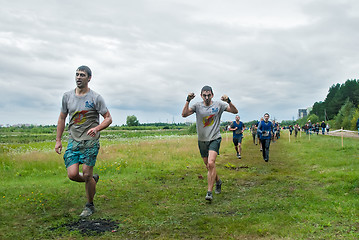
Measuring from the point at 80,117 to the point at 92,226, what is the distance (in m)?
1.89

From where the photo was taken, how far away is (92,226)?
16.3 ft

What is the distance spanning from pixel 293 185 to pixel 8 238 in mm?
6563

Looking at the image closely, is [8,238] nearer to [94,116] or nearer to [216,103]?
[94,116]

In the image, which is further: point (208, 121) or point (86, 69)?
point (208, 121)

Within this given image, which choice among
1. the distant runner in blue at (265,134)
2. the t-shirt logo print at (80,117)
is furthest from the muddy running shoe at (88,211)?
the distant runner in blue at (265,134)

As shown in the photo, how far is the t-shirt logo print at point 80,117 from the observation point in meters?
5.62

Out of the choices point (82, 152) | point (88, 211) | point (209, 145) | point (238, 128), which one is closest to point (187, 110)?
point (209, 145)

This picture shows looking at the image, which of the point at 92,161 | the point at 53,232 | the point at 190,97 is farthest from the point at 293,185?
the point at 53,232

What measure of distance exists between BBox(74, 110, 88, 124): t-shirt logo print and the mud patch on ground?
170 cm

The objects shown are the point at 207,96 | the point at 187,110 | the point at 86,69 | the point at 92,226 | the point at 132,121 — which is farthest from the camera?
the point at 132,121

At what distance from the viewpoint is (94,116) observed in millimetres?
5715

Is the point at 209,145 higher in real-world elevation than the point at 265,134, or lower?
lower

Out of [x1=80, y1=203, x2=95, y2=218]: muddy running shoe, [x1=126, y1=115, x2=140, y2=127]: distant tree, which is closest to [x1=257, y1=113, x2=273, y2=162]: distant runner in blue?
[x1=80, y1=203, x2=95, y2=218]: muddy running shoe

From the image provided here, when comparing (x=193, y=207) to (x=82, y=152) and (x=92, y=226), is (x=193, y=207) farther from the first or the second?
(x=82, y=152)
